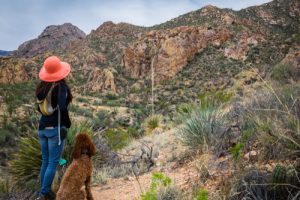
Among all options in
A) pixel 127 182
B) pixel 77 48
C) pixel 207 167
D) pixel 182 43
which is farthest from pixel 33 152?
pixel 77 48

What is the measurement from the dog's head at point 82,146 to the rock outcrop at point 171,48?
3545 cm

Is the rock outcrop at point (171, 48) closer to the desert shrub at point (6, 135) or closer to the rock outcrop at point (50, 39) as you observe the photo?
the desert shrub at point (6, 135)

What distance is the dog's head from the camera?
184 inches

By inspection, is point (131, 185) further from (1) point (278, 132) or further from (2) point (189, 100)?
(2) point (189, 100)

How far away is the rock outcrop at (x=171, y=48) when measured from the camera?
4159 centimetres

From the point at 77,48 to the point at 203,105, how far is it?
52.3 meters

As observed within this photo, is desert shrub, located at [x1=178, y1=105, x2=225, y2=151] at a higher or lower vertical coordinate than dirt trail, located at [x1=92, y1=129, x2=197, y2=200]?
higher

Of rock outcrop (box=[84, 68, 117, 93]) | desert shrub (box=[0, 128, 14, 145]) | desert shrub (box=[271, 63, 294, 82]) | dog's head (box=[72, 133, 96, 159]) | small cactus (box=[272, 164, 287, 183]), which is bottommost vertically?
desert shrub (box=[0, 128, 14, 145])

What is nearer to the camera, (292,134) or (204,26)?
(292,134)

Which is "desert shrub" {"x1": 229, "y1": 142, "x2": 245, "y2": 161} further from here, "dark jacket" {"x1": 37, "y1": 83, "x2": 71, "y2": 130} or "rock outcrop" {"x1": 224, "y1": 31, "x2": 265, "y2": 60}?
"rock outcrop" {"x1": 224, "y1": 31, "x2": 265, "y2": 60}

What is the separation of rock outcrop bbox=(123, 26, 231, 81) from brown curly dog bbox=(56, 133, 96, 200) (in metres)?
35.5

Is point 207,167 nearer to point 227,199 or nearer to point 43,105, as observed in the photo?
point 227,199

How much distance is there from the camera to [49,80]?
507cm

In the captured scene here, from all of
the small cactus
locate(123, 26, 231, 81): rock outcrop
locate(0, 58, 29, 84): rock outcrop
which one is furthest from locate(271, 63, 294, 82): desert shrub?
locate(0, 58, 29, 84): rock outcrop
